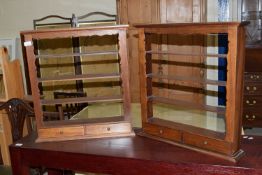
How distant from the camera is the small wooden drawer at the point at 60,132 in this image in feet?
5.16

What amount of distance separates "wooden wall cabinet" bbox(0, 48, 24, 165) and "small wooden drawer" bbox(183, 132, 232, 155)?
7.78 ft

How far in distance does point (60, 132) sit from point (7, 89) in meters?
1.90

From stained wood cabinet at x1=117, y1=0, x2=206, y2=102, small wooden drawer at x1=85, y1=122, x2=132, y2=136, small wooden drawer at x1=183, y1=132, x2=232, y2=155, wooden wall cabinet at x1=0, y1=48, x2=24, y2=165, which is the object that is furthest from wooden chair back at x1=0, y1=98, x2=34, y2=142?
stained wood cabinet at x1=117, y1=0, x2=206, y2=102

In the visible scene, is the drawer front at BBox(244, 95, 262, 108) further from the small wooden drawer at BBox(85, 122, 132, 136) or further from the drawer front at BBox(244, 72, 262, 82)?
the small wooden drawer at BBox(85, 122, 132, 136)

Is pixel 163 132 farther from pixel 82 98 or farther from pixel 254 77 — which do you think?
pixel 254 77

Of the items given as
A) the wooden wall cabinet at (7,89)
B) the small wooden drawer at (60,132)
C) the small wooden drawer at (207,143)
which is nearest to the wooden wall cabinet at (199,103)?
the small wooden drawer at (207,143)

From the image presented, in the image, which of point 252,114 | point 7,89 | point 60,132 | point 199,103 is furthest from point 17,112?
point 252,114

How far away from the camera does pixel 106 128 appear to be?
1.57 meters

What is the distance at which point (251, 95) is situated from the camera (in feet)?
12.8

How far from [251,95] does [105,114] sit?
228 cm

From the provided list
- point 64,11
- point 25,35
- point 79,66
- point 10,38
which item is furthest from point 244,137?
point 10,38

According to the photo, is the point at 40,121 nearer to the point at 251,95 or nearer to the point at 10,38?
the point at 251,95

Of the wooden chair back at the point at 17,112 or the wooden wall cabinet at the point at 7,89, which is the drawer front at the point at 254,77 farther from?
the wooden chair back at the point at 17,112

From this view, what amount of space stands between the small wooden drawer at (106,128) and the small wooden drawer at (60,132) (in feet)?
0.13
